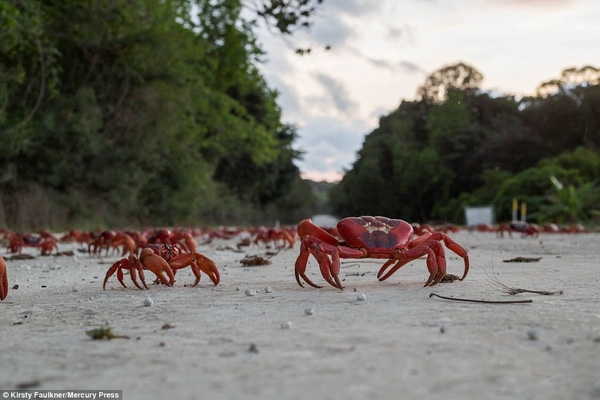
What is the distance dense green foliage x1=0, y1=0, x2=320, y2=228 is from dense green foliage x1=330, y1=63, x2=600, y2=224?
61.9ft

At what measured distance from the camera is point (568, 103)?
52.4 m

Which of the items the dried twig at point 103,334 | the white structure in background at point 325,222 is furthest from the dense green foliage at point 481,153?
the dried twig at point 103,334

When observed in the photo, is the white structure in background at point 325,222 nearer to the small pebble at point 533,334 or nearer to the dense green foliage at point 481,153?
the dense green foliage at point 481,153

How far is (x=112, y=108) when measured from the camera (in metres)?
26.4

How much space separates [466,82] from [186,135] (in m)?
49.4

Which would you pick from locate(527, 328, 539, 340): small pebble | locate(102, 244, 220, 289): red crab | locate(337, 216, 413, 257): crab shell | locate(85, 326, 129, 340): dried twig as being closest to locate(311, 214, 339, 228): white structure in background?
locate(102, 244, 220, 289): red crab

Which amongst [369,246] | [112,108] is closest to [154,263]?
[369,246]

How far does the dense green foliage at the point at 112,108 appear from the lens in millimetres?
22250

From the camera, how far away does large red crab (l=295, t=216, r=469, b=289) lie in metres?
5.16

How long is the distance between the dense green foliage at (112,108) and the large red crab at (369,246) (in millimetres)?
11926

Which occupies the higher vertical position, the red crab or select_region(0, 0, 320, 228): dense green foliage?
Result: select_region(0, 0, 320, 228): dense green foliage

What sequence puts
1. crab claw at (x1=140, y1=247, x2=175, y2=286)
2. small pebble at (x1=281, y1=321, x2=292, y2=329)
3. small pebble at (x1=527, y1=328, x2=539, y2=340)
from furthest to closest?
crab claw at (x1=140, y1=247, x2=175, y2=286), small pebble at (x1=281, y1=321, x2=292, y2=329), small pebble at (x1=527, y1=328, x2=539, y2=340)

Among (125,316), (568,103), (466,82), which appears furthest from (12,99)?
(466,82)

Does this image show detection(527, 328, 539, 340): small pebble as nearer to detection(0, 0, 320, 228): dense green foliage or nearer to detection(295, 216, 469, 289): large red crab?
Answer: detection(295, 216, 469, 289): large red crab
